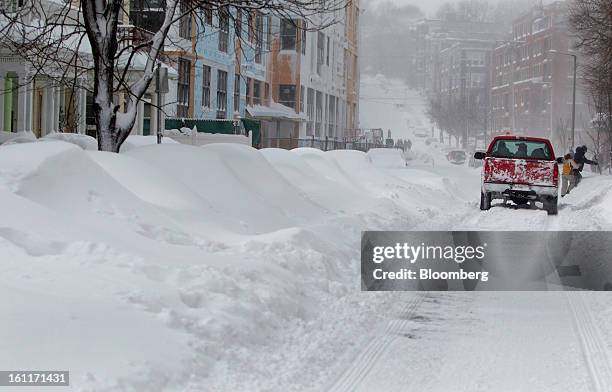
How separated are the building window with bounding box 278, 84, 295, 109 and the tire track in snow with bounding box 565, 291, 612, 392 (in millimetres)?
54507

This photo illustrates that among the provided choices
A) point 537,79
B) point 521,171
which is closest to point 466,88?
point 537,79

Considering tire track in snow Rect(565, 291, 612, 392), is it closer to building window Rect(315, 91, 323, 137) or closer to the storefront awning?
the storefront awning

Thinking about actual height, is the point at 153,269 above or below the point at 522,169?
below

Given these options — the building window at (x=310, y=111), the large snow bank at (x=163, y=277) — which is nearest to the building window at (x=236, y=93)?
the building window at (x=310, y=111)

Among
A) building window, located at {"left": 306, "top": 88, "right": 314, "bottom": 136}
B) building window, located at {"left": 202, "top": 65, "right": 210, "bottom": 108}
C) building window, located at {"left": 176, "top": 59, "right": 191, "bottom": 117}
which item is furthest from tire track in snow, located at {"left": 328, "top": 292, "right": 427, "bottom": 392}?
building window, located at {"left": 306, "top": 88, "right": 314, "bottom": 136}

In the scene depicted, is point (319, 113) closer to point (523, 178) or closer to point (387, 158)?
point (387, 158)

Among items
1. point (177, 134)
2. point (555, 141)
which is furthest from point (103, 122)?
point (555, 141)

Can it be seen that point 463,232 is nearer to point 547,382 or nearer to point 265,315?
point 265,315

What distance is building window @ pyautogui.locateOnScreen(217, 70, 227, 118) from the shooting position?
5038 centimetres

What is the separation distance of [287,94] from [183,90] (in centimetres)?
2106

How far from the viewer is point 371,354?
8141 mm

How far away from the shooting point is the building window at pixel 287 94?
6544 centimetres

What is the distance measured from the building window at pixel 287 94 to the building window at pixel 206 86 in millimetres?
17074

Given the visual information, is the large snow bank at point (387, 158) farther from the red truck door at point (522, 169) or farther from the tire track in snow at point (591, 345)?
the tire track in snow at point (591, 345)
